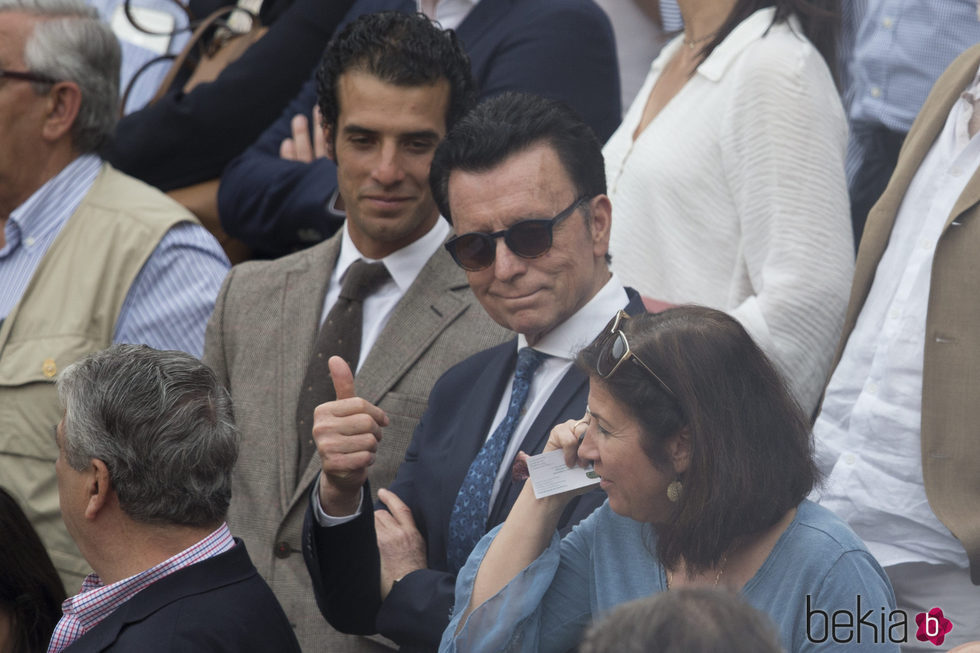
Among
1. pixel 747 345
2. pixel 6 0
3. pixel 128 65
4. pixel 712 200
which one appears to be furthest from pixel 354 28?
pixel 128 65

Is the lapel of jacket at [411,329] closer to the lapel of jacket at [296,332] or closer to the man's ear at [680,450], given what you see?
the lapel of jacket at [296,332]

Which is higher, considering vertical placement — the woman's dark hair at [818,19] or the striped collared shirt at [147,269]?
the woman's dark hair at [818,19]

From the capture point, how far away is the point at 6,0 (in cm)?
474

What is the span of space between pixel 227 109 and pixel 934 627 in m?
3.27

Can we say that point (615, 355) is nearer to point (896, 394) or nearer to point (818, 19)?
point (896, 394)

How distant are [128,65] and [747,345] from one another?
173 inches

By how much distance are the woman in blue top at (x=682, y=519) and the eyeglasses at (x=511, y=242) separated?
0.54 m

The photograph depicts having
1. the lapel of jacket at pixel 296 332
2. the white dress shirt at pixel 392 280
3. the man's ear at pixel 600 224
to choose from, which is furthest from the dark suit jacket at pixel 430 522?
the white dress shirt at pixel 392 280

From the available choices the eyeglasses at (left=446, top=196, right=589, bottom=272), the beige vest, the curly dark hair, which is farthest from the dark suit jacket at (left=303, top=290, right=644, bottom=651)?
the beige vest

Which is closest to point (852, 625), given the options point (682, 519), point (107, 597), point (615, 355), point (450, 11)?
point (682, 519)

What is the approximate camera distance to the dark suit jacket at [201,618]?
2646 mm

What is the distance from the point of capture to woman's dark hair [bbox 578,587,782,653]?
5.01 ft

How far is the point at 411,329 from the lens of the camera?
368 cm

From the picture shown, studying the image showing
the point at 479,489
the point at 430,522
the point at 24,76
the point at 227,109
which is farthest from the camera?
the point at 227,109
